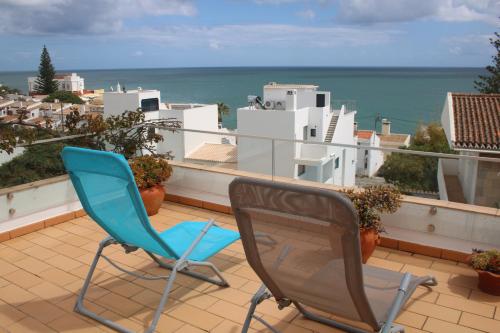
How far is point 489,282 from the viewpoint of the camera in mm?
3334

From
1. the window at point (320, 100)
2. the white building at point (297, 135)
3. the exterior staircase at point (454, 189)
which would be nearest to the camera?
the exterior staircase at point (454, 189)

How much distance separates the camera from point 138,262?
13.0ft

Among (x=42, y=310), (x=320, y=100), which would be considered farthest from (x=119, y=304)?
(x=320, y=100)

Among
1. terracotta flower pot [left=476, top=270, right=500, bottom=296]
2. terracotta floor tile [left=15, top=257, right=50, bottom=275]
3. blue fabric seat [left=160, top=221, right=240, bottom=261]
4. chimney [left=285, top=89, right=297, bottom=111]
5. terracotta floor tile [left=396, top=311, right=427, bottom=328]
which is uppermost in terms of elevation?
chimney [left=285, top=89, right=297, bottom=111]

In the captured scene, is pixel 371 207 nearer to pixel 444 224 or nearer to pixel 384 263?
pixel 384 263

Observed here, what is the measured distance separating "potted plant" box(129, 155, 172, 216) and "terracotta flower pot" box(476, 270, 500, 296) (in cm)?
324

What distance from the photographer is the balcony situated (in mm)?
3021

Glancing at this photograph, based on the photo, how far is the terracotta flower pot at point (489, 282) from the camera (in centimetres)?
330

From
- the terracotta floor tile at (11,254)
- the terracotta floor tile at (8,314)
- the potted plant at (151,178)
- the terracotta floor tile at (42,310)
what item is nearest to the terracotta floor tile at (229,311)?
the terracotta floor tile at (42,310)

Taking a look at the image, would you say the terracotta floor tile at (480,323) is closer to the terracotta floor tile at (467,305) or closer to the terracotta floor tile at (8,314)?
the terracotta floor tile at (467,305)

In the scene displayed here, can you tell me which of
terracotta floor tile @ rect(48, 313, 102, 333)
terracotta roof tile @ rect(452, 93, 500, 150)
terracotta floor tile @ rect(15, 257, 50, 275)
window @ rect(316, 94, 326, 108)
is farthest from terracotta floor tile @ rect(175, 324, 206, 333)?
window @ rect(316, 94, 326, 108)

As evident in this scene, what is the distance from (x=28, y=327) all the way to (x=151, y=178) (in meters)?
2.37

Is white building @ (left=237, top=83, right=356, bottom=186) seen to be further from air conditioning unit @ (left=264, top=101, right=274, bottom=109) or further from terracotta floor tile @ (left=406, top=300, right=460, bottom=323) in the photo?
terracotta floor tile @ (left=406, top=300, right=460, bottom=323)

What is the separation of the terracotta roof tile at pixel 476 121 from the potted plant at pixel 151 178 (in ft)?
42.5
